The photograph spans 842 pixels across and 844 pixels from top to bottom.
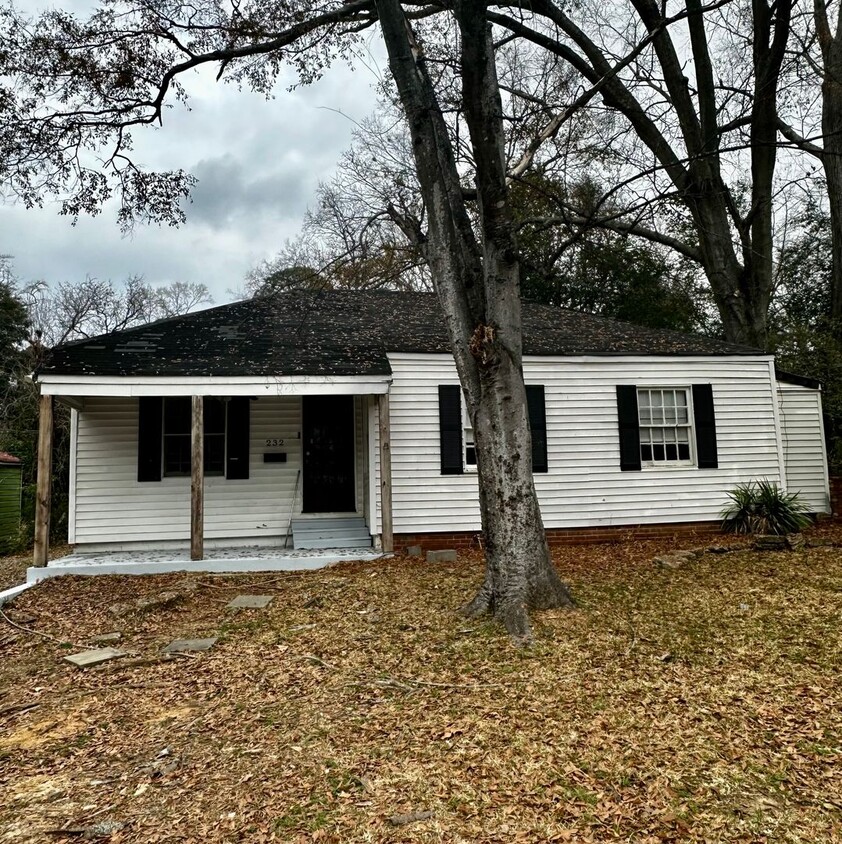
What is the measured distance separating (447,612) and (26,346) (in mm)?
23211

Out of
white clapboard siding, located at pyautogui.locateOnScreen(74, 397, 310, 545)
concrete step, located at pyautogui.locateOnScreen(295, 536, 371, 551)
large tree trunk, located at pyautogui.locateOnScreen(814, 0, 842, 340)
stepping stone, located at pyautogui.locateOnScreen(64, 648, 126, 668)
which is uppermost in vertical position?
large tree trunk, located at pyautogui.locateOnScreen(814, 0, 842, 340)

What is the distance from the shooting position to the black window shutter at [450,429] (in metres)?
9.77

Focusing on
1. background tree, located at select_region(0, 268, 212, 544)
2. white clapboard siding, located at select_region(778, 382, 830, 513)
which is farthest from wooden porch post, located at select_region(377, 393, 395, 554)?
background tree, located at select_region(0, 268, 212, 544)

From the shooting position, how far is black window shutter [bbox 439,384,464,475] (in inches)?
384

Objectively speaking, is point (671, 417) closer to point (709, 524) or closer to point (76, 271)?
point (709, 524)

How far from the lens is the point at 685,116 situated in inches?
546

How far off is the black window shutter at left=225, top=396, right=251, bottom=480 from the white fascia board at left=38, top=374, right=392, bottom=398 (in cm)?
151

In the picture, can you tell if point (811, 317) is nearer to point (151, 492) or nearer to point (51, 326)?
point (151, 492)

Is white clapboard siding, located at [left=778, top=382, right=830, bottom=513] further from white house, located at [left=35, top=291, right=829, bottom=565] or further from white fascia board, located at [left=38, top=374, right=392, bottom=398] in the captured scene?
white fascia board, located at [left=38, top=374, right=392, bottom=398]

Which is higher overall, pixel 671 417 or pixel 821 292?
pixel 821 292

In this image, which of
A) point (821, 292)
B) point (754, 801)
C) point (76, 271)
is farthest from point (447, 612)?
point (76, 271)

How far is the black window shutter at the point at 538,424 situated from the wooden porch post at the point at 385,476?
2.56 m

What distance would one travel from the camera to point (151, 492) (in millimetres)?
9758

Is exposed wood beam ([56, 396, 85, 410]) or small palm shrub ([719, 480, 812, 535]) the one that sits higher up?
exposed wood beam ([56, 396, 85, 410])
